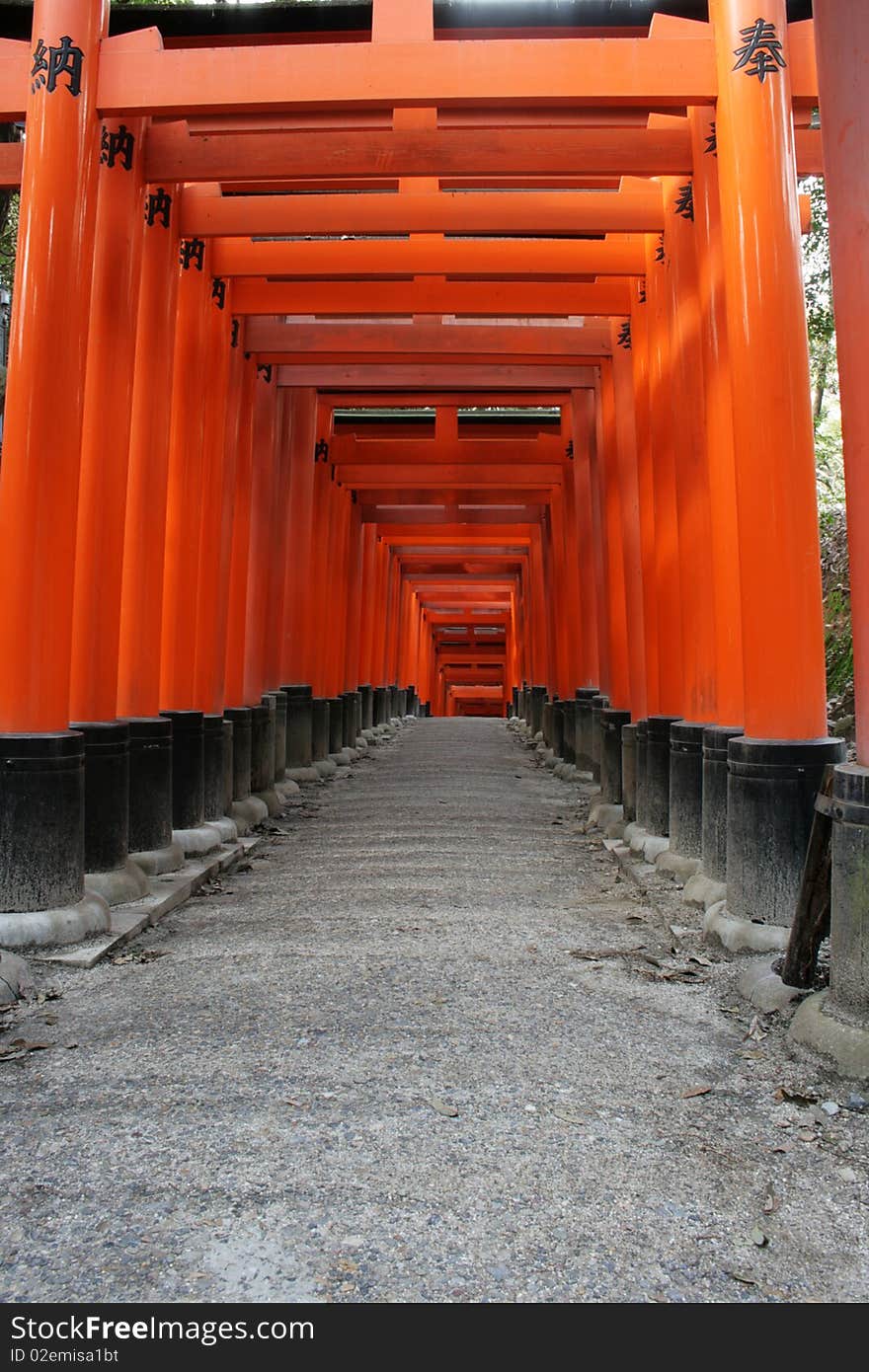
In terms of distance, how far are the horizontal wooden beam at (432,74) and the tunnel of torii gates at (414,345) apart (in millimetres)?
16

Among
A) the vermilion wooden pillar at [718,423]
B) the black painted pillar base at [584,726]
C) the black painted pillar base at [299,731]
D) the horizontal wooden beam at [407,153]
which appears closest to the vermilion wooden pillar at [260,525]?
the black painted pillar base at [299,731]

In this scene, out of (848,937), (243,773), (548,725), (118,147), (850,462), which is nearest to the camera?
(848,937)

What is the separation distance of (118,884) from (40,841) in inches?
31.2

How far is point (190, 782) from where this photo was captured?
6.65 meters

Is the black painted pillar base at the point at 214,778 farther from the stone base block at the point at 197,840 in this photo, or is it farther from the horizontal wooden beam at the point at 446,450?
the horizontal wooden beam at the point at 446,450

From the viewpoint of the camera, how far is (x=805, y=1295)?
6.06ft

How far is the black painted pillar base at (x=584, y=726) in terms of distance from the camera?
11.5 meters

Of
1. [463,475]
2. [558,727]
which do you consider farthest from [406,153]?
[558,727]

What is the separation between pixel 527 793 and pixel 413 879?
5057 mm

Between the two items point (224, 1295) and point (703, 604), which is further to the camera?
point (703, 604)

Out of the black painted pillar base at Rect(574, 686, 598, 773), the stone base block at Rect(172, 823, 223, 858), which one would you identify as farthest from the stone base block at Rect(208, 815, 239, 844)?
the black painted pillar base at Rect(574, 686, 598, 773)

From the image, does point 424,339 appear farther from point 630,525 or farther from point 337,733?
point 337,733
